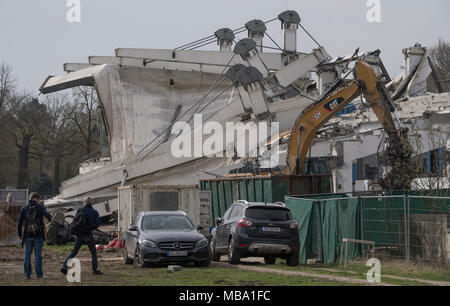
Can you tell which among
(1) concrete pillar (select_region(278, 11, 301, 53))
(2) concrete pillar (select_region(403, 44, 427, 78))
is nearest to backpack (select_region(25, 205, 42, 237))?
(2) concrete pillar (select_region(403, 44, 427, 78))

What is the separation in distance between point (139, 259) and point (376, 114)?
12293 mm

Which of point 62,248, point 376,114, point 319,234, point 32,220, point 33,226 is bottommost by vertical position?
point 62,248

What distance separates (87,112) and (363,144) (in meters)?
44.7

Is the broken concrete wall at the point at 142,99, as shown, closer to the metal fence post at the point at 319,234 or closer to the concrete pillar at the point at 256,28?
the concrete pillar at the point at 256,28

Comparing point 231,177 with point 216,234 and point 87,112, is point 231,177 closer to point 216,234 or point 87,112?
point 216,234

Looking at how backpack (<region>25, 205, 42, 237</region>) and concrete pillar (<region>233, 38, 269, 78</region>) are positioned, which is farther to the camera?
concrete pillar (<region>233, 38, 269, 78</region>)

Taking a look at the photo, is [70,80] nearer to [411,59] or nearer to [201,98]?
[201,98]

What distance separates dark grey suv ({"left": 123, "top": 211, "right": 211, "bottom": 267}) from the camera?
18.9 meters


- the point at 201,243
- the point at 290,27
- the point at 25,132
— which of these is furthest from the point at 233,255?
the point at 25,132

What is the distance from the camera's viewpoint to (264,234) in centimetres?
2041

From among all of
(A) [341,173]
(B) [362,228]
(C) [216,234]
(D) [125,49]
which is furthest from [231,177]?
(D) [125,49]

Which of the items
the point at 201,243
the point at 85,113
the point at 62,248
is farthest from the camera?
the point at 85,113

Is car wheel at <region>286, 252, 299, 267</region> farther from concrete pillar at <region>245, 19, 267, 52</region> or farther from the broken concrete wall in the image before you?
concrete pillar at <region>245, 19, 267, 52</region>
